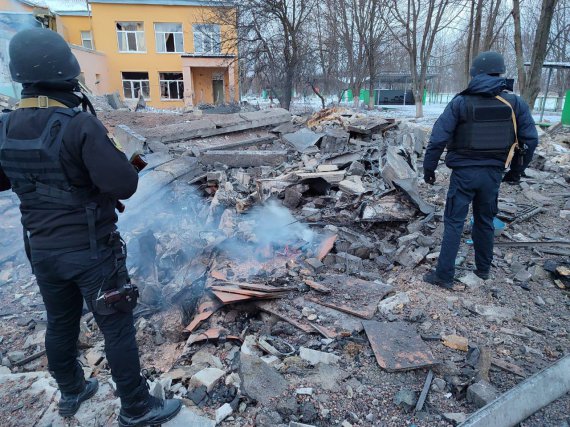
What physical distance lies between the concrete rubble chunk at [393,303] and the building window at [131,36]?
29.0m

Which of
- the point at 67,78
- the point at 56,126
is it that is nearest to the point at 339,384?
the point at 56,126

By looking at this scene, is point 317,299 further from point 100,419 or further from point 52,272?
point 52,272

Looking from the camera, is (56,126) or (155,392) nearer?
(56,126)

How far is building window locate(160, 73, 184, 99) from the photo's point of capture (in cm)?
2806

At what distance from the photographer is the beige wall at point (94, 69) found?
22667 millimetres

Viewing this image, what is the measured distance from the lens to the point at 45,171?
186 centimetres

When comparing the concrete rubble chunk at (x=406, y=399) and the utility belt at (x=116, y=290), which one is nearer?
the utility belt at (x=116, y=290)

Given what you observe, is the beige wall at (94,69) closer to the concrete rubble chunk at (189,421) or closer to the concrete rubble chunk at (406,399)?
the concrete rubble chunk at (189,421)

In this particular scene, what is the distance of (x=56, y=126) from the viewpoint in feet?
6.04

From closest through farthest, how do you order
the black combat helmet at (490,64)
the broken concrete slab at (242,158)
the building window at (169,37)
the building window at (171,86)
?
the black combat helmet at (490,64) → the broken concrete slab at (242,158) → the building window at (169,37) → the building window at (171,86)

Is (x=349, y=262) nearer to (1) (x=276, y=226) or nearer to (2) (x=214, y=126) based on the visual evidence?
(1) (x=276, y=226)

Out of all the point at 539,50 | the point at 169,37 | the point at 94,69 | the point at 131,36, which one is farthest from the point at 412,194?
the point at 131,36

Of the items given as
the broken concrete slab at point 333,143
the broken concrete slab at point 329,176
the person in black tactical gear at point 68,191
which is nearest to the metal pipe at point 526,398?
the person in black tactical gear at point 68,191

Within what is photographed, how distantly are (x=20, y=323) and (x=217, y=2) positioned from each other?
18763mm
